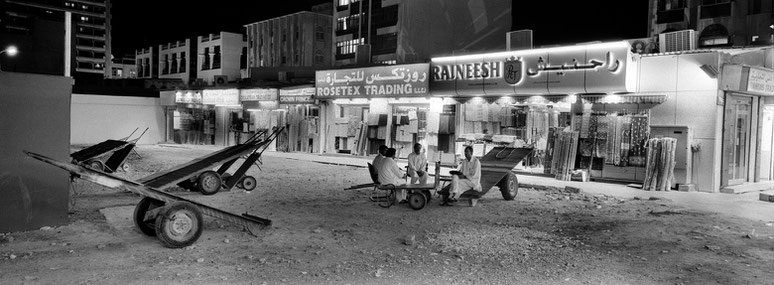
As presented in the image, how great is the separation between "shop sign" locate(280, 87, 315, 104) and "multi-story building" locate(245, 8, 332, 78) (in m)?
48.4

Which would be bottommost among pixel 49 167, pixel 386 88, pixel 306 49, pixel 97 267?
pixel 97 267

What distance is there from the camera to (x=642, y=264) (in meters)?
6.81

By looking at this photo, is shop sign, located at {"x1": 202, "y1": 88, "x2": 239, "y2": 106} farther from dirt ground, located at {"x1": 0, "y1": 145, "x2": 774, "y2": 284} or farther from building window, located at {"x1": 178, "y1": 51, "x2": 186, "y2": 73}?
building window, located at {"x1": 178, "y1": 51, "x2": 186, "y2": 73}

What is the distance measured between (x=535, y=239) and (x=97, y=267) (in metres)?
5.64

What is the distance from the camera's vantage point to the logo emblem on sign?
1695cm

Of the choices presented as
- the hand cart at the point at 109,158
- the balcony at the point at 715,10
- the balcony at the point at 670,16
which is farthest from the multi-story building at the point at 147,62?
the hand cart at the point at 109,158

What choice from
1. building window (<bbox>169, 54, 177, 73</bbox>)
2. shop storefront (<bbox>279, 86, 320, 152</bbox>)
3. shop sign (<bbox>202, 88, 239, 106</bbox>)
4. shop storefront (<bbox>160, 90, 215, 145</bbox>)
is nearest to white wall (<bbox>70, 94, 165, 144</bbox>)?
shop storefront (<bbox>160, 90, 215, 145</bbox>)

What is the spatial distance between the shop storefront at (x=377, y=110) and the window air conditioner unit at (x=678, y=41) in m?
7.38

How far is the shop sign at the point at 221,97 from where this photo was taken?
95.7 feet

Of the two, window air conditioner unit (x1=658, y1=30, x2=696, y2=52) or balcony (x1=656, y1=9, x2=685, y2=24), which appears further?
balcony (x1=656, y1=9, x2=685, y2=24)

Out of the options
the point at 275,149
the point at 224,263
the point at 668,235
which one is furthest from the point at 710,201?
the point at 275,149

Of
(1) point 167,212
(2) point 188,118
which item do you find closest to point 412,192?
(1) point 167,212

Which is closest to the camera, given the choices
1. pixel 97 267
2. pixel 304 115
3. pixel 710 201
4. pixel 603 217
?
pixel 97 267

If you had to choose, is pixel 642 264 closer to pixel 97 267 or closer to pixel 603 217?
pixel 603 217
